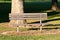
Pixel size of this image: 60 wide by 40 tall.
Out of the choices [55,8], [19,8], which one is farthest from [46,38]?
[55,8]

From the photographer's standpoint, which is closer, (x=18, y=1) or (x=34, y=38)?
(x=34, y=38)

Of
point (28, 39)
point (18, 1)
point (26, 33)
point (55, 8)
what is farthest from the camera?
point (55, 8)

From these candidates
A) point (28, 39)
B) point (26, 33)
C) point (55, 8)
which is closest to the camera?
point (28, 39)

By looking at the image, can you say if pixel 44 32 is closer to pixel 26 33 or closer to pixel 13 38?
pixel 26 33

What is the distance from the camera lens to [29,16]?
13.0m

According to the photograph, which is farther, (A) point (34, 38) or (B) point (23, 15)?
(B) point (23, 15)

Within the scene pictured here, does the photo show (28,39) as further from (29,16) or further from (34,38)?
(29,16)

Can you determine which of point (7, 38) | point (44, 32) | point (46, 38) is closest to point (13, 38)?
point (7, 38)

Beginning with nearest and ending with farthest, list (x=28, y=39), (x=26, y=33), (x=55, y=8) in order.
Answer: (x=28, y=39) < (x=26, y=33) < (x=55, y=8)

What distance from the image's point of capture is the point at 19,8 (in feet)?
48.1

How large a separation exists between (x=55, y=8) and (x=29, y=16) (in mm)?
17926

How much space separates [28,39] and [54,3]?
20505 mm

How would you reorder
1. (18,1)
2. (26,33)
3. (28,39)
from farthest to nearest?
(18,1), (26,33), (28,39)

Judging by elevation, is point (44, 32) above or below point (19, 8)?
below
